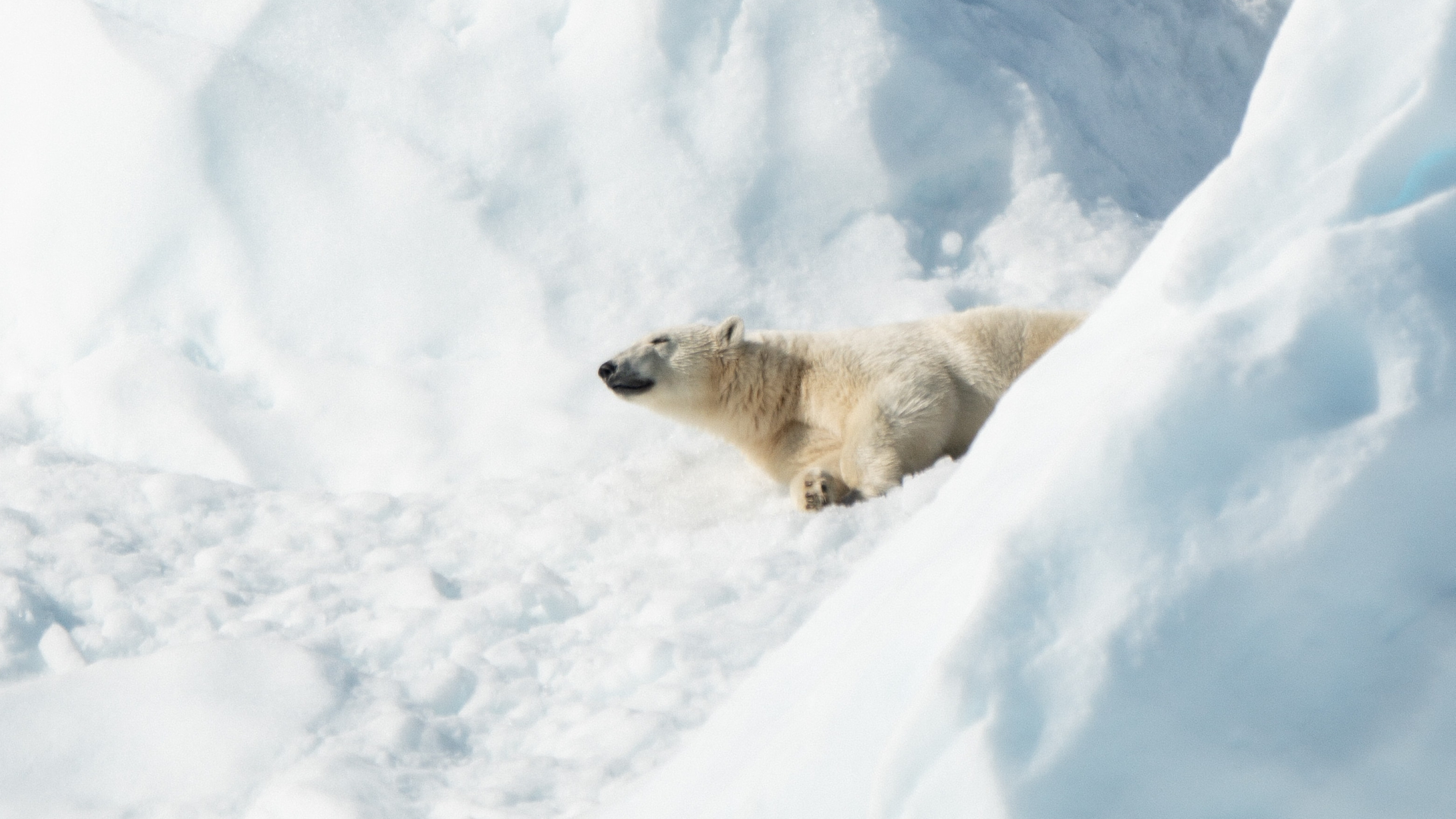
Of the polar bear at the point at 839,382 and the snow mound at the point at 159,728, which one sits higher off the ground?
the polar bear at the point at 839,382

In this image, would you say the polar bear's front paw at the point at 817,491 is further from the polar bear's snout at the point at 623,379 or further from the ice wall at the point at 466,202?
the ice wall at the point at 466,202

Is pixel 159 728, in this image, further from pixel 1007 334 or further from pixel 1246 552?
pixel 1007 334

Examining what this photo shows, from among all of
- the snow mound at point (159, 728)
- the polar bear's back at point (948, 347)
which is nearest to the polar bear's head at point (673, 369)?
the polar bear's back at point (948, 347)

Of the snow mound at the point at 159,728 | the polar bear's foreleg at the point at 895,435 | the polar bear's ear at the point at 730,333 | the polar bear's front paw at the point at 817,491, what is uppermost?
the polar bear's ear at the point at 730,333

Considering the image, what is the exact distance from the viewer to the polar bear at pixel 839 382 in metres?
4.55

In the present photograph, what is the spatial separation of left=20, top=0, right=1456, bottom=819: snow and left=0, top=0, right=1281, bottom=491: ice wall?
1.1 inches

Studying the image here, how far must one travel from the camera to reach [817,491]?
4301 mm

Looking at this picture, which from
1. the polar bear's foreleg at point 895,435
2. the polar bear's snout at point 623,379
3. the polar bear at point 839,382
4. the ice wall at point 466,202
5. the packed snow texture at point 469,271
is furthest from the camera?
the ice wall at point 466,202

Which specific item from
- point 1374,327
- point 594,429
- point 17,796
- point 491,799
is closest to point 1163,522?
point 1374,327

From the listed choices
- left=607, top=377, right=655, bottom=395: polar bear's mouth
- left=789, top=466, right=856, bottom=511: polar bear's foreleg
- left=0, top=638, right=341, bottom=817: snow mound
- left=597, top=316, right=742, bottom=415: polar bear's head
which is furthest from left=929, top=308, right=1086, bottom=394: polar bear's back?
left=0, top=638, right=341, bottom=817: snow mound

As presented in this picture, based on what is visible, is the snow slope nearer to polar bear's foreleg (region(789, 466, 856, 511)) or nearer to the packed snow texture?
the packed snow texture

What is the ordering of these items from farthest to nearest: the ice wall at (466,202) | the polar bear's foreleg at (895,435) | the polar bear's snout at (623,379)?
the ice wall at (466,202) → the polar bear's snout at (623,379) → the polar bear's foreleg at (895,435)

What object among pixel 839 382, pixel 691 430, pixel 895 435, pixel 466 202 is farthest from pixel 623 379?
pixel 466 202

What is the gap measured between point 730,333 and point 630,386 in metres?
0.46
